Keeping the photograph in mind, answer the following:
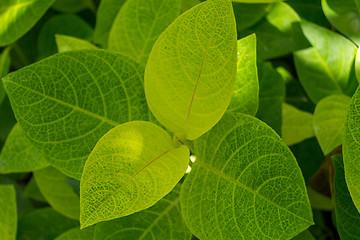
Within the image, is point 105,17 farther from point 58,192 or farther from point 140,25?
point 58,192

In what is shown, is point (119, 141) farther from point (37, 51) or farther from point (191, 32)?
point (37, 51)

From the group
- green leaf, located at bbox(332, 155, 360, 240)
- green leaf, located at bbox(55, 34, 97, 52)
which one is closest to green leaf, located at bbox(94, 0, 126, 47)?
green leaf, located at bbox(55, 34, 97, 52)

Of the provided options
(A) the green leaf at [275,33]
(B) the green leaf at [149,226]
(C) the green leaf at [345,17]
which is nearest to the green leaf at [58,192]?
(B) the green leaf at [149,226]

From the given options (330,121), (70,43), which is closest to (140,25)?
(70,43)

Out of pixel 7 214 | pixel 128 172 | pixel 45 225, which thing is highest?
pixel 128 172

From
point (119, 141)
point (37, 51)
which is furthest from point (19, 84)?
point (37, 51)

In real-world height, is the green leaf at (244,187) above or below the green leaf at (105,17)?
below

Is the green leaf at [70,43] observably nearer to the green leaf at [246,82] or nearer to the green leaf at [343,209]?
the green leaf at [246,82]
